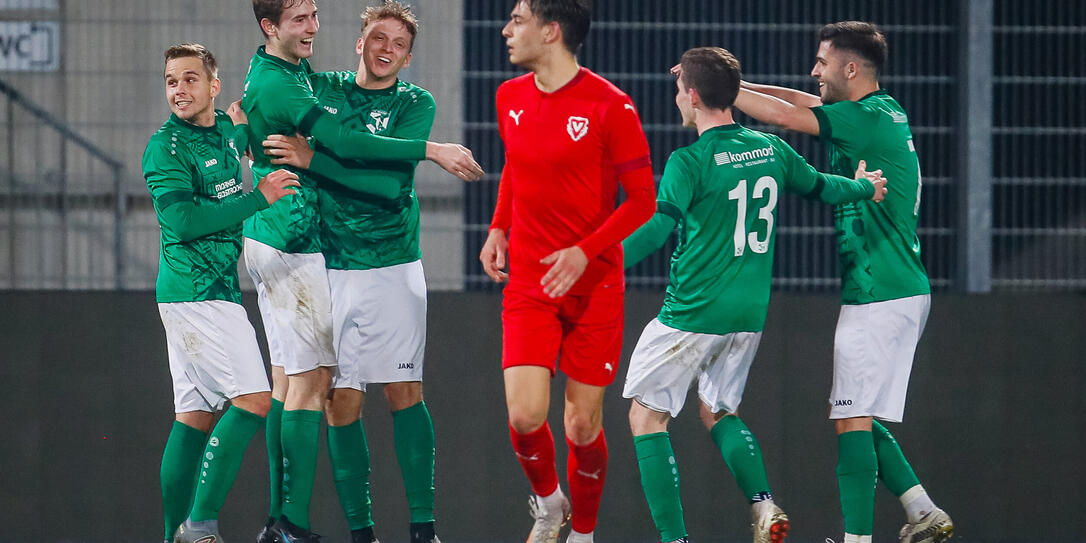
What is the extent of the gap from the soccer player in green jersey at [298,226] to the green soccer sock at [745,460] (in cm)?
142

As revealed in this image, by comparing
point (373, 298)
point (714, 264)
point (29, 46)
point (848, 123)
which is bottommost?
point (373, 298)

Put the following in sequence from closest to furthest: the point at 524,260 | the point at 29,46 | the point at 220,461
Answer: the point at 524,260, the point at 220,461, the point at 29,46

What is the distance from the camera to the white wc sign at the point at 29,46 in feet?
20.3

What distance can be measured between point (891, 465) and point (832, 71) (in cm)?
164

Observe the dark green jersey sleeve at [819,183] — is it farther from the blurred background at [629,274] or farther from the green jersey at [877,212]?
the blurred background at [629,274]

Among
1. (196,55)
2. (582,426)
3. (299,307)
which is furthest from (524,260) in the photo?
(196,55)

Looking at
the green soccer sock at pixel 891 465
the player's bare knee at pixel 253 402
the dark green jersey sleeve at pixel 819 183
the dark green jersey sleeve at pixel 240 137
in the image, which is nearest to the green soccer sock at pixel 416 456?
the player's bare knee at pixel 253 402

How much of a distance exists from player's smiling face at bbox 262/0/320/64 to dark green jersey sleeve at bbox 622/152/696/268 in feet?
4.85

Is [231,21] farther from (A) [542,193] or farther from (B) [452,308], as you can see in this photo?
(A) [542,193]

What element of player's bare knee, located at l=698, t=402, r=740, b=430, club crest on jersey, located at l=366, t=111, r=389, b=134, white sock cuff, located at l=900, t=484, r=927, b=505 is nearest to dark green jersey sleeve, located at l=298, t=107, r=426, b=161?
club crest on jersey, located at l=366, t=111, r=389, b=134

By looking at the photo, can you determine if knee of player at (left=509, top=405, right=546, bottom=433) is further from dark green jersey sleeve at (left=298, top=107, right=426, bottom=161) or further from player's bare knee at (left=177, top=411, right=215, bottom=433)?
player's bare knee at (left=177, top=411, right=215, bottom=433)

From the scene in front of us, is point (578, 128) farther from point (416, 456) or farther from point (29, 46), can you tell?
point (29, 46)

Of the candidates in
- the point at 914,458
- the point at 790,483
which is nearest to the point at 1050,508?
the point at 914,458

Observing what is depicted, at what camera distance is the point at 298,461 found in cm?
484
